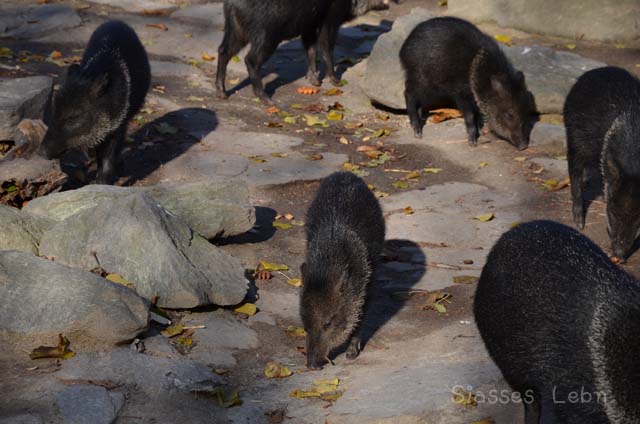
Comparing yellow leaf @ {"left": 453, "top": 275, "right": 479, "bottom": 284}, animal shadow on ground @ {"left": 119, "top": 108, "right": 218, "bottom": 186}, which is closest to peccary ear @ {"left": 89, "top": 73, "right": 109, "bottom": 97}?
animal shadow on ground @ {"left": 119, "top": 108, "right": 218, "bottom": 186}

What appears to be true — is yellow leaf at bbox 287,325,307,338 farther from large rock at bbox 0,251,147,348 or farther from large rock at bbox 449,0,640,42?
large rock at bbox 449,0,640,42

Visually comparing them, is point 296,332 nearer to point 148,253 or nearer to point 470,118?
point 148,253

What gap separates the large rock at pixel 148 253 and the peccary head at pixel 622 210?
222cm

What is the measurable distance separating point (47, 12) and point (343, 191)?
6.16 meters

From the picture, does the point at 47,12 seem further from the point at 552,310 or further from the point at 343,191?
the point at 552,310

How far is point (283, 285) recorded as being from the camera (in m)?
5.29

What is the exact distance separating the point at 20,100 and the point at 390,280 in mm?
2951

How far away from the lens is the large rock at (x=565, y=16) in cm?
1006

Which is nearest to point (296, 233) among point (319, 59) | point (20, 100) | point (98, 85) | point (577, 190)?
point (98, 85)

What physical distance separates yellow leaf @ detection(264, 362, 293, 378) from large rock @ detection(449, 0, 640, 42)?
278 inches

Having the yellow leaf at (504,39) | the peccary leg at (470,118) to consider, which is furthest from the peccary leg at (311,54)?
the yellow leaf at (504,39)

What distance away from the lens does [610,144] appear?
229 inches

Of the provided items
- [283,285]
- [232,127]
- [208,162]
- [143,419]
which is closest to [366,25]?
[232,127]

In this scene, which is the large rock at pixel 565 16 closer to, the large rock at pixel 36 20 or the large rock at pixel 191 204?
the large rock at pixel 36 20
